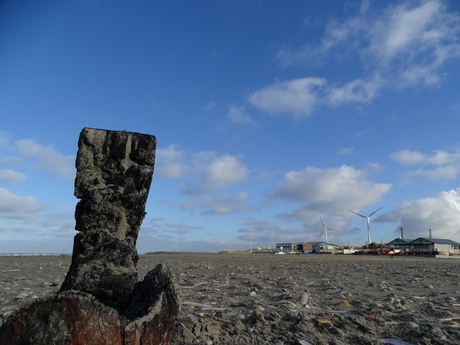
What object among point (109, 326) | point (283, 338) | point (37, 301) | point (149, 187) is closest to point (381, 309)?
point (283, 338)

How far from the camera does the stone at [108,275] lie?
2951mm

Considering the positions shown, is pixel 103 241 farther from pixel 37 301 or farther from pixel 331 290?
pixel 331 290

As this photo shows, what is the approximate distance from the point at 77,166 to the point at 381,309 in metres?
5.61

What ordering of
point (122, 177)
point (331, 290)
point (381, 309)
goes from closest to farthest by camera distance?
point (122, 177)
point (381, 309)
point (331, 290)

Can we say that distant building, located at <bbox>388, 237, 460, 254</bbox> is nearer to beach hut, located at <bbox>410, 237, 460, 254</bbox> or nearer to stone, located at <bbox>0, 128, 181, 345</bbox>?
beach hut, located at <bbox>410, 237, 460, 254</bbox>

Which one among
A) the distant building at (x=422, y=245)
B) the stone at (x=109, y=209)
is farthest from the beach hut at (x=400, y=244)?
the stone at (x=109, y=209)

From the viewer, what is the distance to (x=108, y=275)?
3.97m

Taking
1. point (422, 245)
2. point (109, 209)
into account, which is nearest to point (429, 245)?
point (422, 245)

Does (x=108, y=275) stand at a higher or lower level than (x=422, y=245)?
lower

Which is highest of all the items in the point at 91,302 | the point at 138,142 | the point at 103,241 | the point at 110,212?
the point at 138,142

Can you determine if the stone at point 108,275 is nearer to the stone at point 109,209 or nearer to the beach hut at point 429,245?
the stone at point 109,209

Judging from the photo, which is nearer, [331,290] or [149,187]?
[149,187]

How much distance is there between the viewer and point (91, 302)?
3119 mm

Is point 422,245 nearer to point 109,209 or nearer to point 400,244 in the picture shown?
point 400,244
